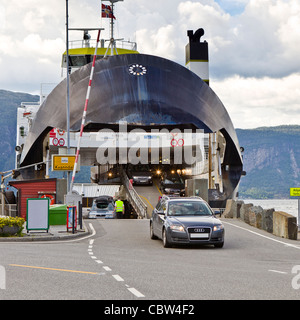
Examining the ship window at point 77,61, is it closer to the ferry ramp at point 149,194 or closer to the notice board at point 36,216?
the ferry ramp at point 149,194

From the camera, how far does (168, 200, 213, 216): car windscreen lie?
54.5 feet

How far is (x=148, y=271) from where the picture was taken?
33.9 ft

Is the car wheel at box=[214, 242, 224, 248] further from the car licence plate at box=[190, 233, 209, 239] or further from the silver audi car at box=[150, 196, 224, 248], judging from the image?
the car licence plate at box=[190, 233, 209, 239]

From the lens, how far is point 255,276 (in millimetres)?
9680

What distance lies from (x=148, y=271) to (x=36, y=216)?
987 centimetres

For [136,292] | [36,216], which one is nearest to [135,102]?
[36,216]

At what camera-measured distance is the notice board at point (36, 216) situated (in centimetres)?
1941

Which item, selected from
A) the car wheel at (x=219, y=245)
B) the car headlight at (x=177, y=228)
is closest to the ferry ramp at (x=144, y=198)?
the car wheel at (x=219, y=245)

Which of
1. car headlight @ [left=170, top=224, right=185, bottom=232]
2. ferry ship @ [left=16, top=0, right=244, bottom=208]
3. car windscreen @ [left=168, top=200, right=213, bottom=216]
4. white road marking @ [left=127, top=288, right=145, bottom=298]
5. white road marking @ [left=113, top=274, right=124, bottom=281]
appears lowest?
white road marking @ [left=113, top=274, right=124, bottom=281]

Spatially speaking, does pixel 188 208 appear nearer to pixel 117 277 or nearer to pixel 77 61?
pixel 117 277

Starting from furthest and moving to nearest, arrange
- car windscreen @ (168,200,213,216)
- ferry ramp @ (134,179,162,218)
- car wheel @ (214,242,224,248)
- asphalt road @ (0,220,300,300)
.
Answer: ferry ramp @ (134,179,162,218)
car windscreen @ (168,200,213,216)
car wheel @ (214,242,224,248)
asphalt road @ (0,220,300,300)

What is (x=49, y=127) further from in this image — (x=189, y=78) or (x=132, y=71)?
(x=189, y=78)

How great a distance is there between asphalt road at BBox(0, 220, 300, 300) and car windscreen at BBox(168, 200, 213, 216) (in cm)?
111

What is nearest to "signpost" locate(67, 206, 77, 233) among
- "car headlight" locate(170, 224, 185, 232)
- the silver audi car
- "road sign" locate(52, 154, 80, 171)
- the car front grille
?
the silver audi car
